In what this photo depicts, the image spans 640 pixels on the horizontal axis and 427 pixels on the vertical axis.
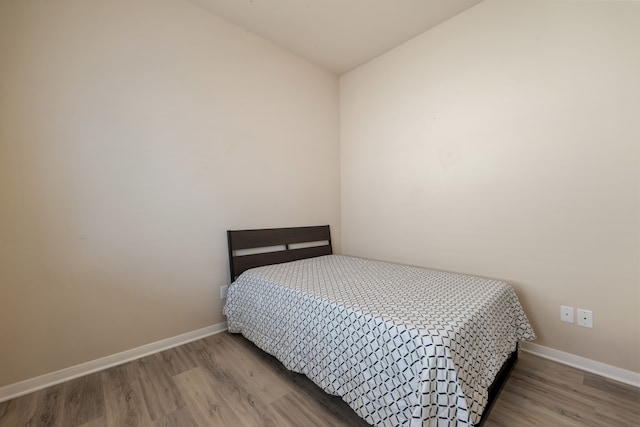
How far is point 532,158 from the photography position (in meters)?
1.80

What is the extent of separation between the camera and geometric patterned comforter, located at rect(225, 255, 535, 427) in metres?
1.00

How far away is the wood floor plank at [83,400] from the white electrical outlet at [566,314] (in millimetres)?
2795

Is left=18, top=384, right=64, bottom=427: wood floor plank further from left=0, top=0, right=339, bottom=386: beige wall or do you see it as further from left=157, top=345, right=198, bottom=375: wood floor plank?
left=157, top=345, right=198, bottom=375: wood floor plank

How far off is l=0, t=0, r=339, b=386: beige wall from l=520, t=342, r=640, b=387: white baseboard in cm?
230

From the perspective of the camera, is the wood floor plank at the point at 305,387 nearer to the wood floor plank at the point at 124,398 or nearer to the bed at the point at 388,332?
the bed at the point at 388,332

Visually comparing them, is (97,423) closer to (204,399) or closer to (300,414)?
(204,399)

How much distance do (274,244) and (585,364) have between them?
2.39 metres

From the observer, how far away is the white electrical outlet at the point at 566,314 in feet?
5.57

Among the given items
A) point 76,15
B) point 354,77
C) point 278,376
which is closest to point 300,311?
point 278,376

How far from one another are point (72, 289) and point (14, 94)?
116cm

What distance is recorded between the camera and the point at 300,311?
5.08ft

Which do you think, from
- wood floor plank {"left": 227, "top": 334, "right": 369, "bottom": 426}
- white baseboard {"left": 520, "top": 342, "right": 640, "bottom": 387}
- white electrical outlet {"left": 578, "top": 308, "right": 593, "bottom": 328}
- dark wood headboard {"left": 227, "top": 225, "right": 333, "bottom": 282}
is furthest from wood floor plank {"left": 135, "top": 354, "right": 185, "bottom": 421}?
white electrical outlet {"left": 578, "top": 308, "right": 593, "bottom": 328}

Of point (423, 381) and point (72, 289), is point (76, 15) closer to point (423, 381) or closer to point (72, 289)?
point (72, 289)

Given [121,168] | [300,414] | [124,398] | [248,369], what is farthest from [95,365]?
[300,414]
